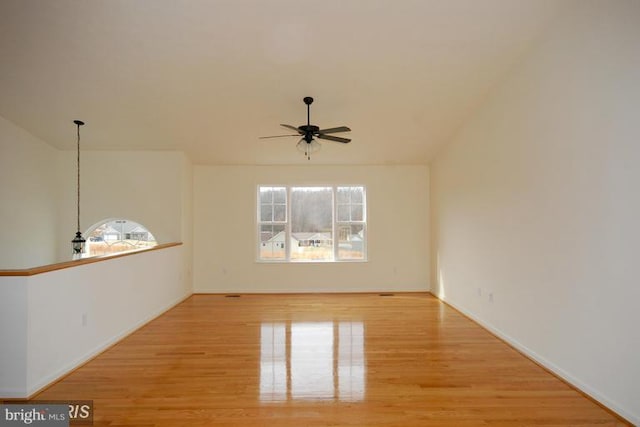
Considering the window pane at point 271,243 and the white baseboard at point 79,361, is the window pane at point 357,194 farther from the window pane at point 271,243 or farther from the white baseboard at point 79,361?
the white baseboard at point 79,361

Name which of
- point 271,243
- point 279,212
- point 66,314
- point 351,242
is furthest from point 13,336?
point 351,242

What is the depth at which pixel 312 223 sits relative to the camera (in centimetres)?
673

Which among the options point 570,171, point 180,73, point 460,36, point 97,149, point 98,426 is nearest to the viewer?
point 98,426

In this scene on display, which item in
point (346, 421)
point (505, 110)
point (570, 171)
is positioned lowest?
point (346, 421)

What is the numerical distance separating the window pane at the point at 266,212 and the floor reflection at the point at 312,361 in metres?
2.54

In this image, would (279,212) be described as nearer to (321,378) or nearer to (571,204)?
(321,378)

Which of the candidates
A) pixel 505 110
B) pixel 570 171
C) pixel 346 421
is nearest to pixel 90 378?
pixel 346 421

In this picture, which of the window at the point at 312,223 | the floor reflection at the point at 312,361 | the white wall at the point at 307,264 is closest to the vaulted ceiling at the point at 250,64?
the white wall at the point at 307,264

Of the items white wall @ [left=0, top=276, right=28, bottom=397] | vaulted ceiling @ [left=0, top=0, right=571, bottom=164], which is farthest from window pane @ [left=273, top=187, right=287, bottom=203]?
white wall @ [left=0, top=276, right=28, bottom=397]

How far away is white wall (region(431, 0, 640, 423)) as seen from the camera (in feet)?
7.94

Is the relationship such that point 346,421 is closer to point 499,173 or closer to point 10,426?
point 10,426

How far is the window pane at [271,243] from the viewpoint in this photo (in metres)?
6.66

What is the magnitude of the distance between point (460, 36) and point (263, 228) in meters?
4.59

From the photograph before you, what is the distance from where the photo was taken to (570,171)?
2.94m
